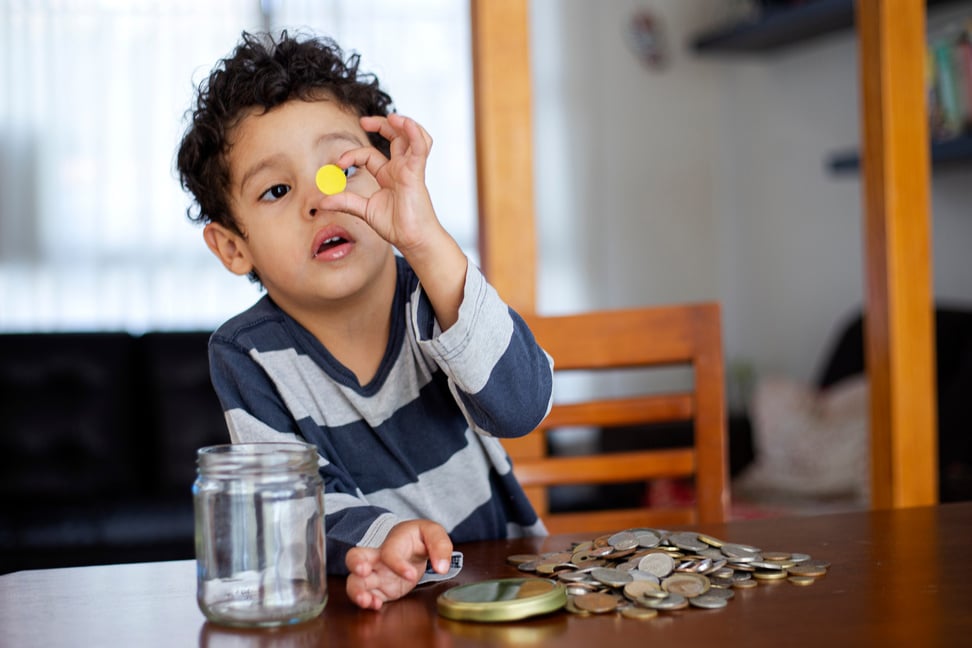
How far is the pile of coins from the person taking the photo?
616 mm

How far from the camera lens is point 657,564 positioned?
68 centimetres

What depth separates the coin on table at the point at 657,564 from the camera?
671mm

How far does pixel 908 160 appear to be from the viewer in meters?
1.78

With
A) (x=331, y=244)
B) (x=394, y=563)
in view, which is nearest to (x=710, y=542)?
(x=394, y=563)

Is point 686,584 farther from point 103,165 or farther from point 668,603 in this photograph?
point 103,165

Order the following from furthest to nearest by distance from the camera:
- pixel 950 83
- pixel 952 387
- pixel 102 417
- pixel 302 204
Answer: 1. pixel 102 417
2. pixel 950 83
3. pixel 952 387
4. pixel 302 204

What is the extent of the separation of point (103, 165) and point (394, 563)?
12.1 feet

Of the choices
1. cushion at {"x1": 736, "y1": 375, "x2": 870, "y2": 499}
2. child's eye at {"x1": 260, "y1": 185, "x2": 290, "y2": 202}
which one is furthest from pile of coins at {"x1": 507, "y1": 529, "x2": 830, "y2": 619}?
cushion at {"x1": 736, "y1": 375, "x2": 870, "y2": 499}

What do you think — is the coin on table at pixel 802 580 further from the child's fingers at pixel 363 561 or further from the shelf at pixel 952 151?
the shelf at pixel 952 151

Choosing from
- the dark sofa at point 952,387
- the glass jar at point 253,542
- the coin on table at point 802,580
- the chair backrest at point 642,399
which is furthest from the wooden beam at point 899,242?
the glass jar at point 253,542

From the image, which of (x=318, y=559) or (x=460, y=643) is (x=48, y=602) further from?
(x=460, y=643)

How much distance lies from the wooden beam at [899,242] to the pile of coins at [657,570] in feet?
3.86

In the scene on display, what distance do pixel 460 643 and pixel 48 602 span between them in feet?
1.02

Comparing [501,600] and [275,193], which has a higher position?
[275,193]
